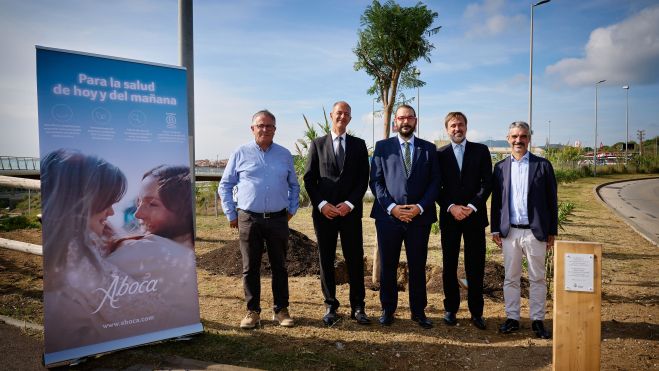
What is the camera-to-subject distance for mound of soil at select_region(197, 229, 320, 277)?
23.1ft

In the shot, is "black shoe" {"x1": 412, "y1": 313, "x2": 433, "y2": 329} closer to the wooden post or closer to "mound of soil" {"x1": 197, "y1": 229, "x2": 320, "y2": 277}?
the wooden post

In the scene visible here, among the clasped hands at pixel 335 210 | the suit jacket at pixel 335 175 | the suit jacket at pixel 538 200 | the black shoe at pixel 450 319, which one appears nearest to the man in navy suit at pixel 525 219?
the suit jacket at pixel 538 200

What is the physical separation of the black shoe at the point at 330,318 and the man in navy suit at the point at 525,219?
1.77 m

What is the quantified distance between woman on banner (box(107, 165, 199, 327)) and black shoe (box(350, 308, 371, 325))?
1.69m

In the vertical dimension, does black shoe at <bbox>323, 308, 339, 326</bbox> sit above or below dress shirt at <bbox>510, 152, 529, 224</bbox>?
below

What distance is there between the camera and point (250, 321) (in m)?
4.61

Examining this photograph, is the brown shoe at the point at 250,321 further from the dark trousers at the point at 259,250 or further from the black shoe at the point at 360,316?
the black shoe at the point at 360,316

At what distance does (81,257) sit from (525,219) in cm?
428

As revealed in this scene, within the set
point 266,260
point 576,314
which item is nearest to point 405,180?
point 576,314

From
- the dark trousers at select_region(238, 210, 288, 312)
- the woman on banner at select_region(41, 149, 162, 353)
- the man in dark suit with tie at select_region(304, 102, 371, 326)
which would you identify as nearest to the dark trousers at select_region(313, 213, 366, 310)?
the man in dark suit with tie at select_region(304, 102, 371, 326)

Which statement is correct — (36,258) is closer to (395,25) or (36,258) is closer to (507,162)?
(395,25)

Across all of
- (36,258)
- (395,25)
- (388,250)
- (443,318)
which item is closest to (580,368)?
(443,318)

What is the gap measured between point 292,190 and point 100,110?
205cm

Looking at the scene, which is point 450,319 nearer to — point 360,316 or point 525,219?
point 360,316
